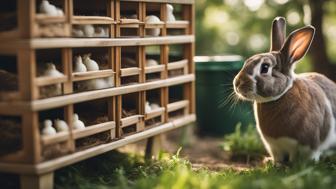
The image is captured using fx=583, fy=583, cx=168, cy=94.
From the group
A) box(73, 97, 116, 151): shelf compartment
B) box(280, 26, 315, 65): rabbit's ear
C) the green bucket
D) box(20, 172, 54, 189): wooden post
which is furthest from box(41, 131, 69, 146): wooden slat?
the green bucket

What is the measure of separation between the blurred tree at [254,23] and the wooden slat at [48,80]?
4.24 metres

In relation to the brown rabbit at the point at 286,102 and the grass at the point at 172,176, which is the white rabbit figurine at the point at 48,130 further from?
the brown rabbit at the point at 286,102

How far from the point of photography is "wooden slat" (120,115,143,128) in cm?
473

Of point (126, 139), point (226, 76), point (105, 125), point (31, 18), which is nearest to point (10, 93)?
point (31, 18)

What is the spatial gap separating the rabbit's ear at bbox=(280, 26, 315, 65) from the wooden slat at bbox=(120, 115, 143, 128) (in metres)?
1.32

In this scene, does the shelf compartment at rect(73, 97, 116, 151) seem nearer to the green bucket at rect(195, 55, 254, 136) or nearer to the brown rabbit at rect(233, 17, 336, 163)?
the brown rabbit at rect(233, 17, 336, 163)

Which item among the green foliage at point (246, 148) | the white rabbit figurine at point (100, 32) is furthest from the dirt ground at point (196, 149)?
the white rabbit figurine at point (100, 32)

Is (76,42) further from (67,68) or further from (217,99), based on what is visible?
(217,99)

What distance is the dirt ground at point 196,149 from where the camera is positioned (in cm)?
579

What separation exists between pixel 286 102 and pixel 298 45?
494 mm

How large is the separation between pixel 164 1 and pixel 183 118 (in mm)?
1223

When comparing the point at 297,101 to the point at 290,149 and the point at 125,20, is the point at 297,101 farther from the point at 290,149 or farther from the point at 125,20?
the point at 125,20

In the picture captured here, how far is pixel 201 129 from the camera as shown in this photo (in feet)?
24.6

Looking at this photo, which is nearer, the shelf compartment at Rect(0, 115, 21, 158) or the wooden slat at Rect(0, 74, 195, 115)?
the wooden slat at Rect(0, 74, 195, 115)
